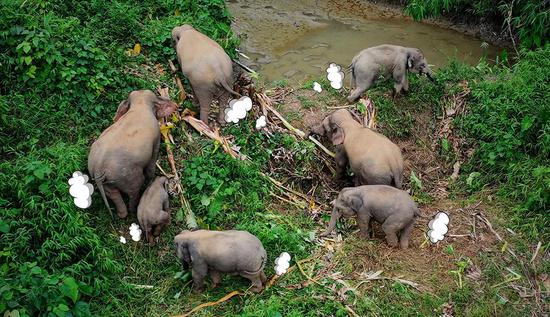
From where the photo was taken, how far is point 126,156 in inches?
220

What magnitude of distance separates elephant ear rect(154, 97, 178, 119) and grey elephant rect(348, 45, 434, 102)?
2662 millimetres

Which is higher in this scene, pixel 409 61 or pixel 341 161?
pixel 409 61

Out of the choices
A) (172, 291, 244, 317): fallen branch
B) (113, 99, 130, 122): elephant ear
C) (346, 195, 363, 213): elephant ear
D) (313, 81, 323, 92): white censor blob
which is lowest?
(172, 291, 244, 317): fallen branch

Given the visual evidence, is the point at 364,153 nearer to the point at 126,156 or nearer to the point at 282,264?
the point at 282,264

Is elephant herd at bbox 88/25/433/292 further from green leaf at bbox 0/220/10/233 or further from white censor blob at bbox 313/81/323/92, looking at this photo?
white censor blob at bbox 313/81/323/92

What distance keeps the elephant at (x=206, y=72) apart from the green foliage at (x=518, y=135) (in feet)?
10.3

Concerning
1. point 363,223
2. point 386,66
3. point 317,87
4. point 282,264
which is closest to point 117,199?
point 282,264

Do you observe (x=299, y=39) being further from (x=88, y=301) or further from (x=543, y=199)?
(x=88, y=301)

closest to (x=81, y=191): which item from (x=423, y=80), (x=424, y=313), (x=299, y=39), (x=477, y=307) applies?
(x=424, y=313)

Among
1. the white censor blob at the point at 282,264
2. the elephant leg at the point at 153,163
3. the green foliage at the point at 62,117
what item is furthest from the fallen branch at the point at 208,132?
the white censor blob at the point at 282,264

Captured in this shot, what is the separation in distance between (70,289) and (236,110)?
10.1 feet

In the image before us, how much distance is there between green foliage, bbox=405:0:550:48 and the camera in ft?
30.8

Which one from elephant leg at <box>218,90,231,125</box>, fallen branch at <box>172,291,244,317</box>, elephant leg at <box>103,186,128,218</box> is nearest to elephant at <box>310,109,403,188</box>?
elephant leg at <box>218,90,231,125</box>

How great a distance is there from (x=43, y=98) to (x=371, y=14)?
7241mm
